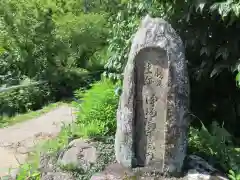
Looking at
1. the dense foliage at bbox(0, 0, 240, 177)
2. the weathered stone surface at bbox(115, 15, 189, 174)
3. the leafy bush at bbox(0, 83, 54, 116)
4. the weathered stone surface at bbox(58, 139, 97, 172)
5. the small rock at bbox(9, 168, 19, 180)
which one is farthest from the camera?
the leafy bush at bbox(0, 83, 54, 116)

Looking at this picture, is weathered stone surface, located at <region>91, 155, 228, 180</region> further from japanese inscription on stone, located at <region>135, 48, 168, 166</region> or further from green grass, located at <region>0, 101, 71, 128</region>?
green grass, located at <region>0, 101, 71, 128</region>

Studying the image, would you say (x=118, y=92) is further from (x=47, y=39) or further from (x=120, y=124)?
(x=47, y=39)

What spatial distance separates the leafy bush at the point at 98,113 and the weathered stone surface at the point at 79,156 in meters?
0.29

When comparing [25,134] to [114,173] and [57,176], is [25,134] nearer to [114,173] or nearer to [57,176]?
[57,176]

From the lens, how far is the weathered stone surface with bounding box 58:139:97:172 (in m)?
5.34

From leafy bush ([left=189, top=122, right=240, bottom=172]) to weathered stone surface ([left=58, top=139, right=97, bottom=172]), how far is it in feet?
4.08

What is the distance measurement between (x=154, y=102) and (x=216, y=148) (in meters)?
1.17

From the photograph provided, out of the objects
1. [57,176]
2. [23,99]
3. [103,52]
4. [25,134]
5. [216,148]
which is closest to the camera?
[57,176]

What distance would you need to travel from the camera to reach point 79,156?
215 inches

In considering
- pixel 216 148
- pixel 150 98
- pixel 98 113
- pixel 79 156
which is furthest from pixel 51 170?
pixel 216 148

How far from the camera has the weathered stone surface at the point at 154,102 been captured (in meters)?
4.81

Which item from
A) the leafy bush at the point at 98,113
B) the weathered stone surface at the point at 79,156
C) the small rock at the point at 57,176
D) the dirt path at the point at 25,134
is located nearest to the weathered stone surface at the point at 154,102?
the weathered stone surface at the point at 79,156

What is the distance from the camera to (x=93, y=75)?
36.9 ft

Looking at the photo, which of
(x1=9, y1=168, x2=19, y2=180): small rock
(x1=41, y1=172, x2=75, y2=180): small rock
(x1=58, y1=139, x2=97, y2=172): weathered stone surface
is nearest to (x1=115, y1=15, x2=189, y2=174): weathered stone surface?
(x1=58, y1=139, x2=97, y2=172): weathered stone surface
